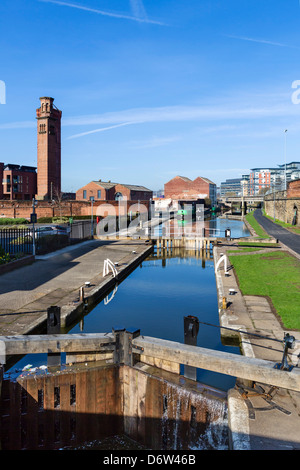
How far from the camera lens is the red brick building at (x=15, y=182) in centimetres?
9925

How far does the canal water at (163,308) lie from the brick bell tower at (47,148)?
60737 mm

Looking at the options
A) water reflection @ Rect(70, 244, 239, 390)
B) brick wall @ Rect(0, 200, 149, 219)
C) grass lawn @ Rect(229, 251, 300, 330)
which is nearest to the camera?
grass lawn @ Rect(229, 251, 300, 330)

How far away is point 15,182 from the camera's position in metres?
100

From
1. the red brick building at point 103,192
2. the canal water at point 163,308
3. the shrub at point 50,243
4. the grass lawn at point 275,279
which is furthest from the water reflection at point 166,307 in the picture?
the red brick building at point 103,192

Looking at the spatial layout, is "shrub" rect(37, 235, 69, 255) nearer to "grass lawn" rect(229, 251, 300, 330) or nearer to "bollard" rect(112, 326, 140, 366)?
"grass lawn" rect(229, 251, 300, 330)

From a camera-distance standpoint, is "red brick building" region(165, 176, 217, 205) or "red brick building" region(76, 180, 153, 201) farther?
"red brick building" region(165, 176, 217, 205)

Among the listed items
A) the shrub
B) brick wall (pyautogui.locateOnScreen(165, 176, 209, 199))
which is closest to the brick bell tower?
the shrub

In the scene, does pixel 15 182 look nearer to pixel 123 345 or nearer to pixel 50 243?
pixel 50 243

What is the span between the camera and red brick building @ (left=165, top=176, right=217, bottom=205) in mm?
132875

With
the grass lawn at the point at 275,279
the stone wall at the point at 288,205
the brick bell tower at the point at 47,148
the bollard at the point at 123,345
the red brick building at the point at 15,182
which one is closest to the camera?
the bollard at the point at 123,345

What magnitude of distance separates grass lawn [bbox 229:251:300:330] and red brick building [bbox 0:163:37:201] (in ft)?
275

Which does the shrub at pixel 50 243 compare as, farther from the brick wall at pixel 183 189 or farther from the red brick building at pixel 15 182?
the brick wall at pixel 183 189
